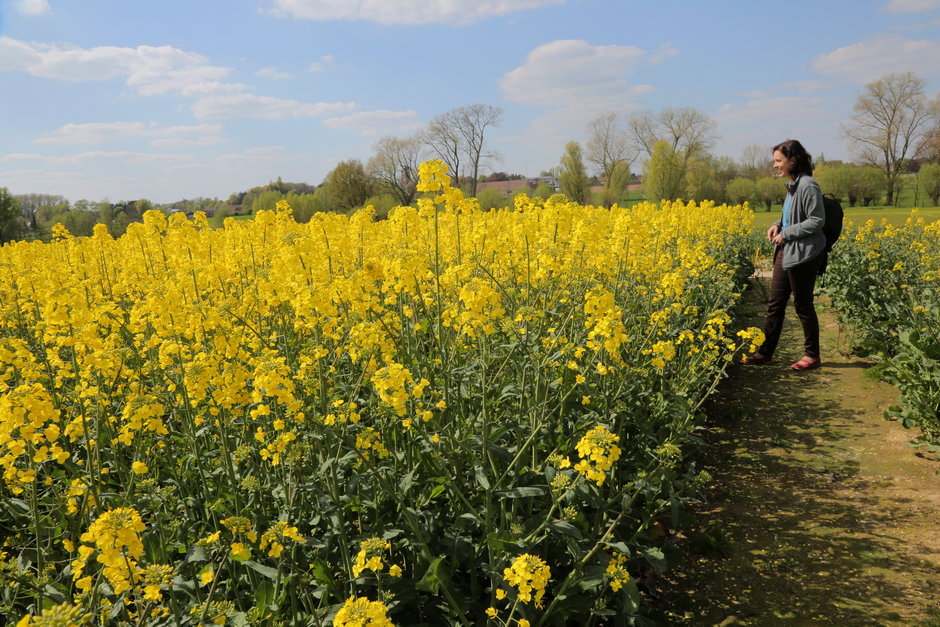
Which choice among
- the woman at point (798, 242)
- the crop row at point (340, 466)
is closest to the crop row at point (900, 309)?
the woman at point (798, 242)

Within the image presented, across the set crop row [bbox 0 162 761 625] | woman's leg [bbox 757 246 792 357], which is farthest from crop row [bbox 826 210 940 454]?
crop row [bbox 0 162 761 625]

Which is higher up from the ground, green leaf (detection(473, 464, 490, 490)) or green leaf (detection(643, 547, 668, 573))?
green leaf (detection(473, 464, 490, 490))

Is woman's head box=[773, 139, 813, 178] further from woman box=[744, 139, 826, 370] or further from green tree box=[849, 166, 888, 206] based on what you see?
green tree box=[849, 166, 888, 206]

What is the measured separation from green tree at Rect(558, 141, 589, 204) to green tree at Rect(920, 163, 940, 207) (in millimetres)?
25392

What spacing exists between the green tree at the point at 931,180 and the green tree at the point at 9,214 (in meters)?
64.1

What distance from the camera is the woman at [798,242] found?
6.03 metres

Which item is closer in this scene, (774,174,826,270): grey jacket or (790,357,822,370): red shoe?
(774,174,826,270): grey jacket

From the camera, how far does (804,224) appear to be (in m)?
5.99

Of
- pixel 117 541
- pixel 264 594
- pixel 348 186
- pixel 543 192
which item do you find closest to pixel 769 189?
pixel 348 186

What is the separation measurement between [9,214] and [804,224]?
49.1 metres

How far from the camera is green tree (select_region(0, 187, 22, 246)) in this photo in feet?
116

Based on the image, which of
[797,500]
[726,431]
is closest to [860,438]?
[726,431]

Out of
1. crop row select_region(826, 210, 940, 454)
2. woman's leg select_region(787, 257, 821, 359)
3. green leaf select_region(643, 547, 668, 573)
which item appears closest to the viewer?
green leaf select_region(643, 547, 668, 573)

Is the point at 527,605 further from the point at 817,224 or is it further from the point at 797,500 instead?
the point at 817,224
